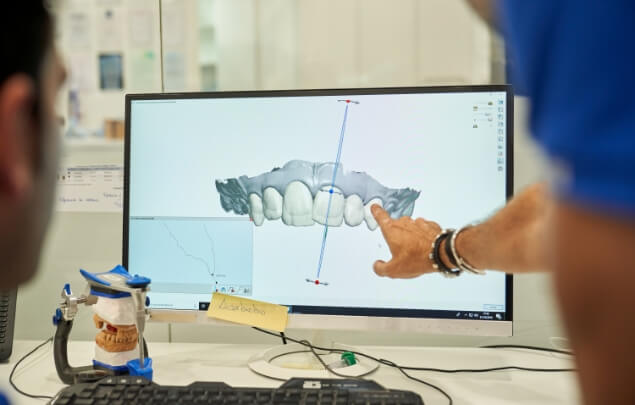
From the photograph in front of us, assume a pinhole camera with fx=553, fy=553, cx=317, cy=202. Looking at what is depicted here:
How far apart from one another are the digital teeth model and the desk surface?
277mm

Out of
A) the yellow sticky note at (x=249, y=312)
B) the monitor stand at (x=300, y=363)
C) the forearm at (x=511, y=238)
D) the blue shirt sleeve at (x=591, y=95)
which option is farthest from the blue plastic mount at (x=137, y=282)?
the blue shirt sleeve at (x=591, y=95)

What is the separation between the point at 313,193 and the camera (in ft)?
3.24

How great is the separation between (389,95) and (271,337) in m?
0.57

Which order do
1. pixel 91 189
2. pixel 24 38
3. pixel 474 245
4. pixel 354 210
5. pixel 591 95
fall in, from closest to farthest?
pixel 591 95, pixel 24 38, pixel 474 245, pixel 354 210, pixel 91 189

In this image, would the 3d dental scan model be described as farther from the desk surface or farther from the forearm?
the forearm

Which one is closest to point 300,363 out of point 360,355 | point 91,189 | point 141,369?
point 360,355

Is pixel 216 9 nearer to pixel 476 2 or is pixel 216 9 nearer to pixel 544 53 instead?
pixel 476 2

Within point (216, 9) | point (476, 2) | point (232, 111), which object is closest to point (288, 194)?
point (232, 111)

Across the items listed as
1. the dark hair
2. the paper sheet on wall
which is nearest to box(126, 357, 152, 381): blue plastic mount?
the paper sheet on wall

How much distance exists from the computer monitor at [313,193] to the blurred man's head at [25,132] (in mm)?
561

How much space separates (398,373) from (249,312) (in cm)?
29

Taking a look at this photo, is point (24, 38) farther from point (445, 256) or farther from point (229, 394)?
point (445, 256)

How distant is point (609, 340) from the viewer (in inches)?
11.4

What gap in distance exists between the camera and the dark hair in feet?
1.23
